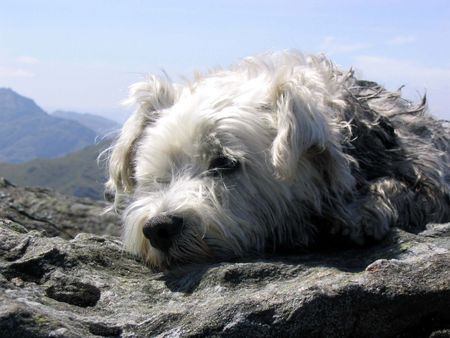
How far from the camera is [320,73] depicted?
22.2 ft

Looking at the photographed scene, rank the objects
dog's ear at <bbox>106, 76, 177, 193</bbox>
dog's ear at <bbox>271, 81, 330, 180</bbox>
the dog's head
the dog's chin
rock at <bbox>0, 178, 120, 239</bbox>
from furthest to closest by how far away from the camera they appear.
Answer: rock at <bbox>0, 178, 120, 239</bbox>, dog's ear at <bbox>106, 76, 177, 193</bbox>, dog's ear at <bbox>271, 81, 330, 180</bbox>, the dog's head, the dog's chin

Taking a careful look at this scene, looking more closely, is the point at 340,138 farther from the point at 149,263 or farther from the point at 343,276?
the point at 343,276

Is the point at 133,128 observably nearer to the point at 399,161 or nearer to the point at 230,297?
the point at 399,161

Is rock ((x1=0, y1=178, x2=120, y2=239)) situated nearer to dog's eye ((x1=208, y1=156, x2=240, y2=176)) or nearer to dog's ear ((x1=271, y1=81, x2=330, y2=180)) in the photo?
dog's eye ((x1=208, y1=156, x2=240, y2=176))

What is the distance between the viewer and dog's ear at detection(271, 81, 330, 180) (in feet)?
17.5

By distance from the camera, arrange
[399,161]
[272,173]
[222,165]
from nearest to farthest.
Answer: [272,173] < [222,165] < [399,161]

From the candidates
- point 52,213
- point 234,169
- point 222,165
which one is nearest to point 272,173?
point 234,169

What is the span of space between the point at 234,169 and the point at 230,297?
2143mm

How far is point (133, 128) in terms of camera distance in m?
6.91

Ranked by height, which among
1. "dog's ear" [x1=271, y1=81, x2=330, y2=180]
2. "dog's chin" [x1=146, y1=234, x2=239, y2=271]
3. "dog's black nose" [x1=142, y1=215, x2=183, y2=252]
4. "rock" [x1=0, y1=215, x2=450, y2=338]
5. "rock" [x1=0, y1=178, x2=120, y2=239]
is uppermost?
"dog's ear" [x1=271, y1=81, x2=330, y2=180]

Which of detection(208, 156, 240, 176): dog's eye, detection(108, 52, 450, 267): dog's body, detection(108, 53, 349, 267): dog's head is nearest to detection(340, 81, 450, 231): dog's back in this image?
detection(108, 52, 450, 267): dog's body

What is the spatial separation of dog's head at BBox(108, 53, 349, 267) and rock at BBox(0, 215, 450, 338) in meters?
0.69

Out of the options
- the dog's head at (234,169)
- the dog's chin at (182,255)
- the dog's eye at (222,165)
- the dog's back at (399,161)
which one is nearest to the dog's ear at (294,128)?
the dog's head at (234,169)

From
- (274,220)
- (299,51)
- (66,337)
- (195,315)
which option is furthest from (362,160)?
(66,337)
